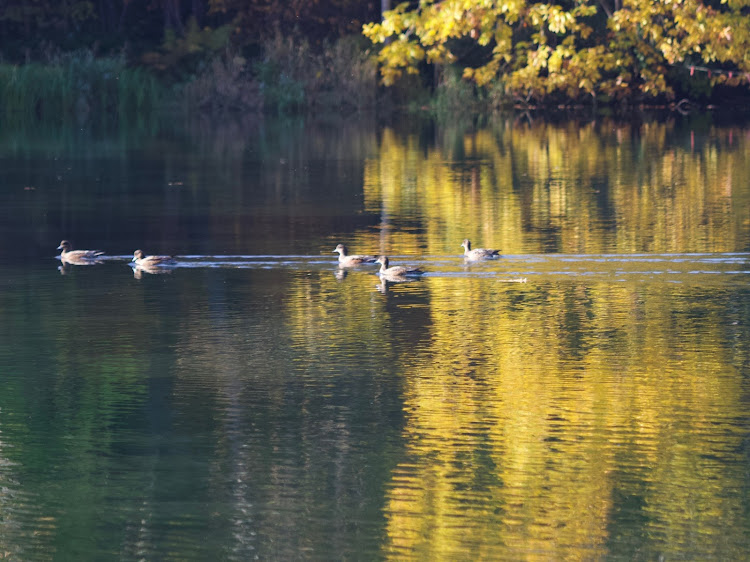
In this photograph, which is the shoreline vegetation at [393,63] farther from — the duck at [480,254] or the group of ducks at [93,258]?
the duck at [480,254]

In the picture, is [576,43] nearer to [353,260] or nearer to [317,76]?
[317,76]

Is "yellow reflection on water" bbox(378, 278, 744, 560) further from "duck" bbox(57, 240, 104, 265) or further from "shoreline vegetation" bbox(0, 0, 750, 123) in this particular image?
"shoreline vegetation" bbox(0, 0, 750, 123)

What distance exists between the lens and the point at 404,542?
272 inches

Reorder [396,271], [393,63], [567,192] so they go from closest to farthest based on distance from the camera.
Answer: [396,271]
[567,192]
[393,63]

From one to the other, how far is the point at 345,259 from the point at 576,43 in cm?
3427

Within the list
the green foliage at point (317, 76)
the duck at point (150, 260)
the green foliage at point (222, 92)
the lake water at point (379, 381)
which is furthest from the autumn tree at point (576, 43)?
the duck at point (150, 260)

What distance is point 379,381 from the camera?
10.0m

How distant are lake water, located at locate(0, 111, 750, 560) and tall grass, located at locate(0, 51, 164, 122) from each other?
25855mm

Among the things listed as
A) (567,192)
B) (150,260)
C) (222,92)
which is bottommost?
(150,260)

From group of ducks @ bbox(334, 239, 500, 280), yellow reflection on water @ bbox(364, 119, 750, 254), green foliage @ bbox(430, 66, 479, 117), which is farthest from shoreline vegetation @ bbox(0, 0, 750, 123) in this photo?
group of ducks @ bbox(334, 239, 500, 280)

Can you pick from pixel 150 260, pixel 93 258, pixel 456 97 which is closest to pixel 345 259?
pixel 150 260

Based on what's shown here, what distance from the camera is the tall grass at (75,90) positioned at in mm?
46906

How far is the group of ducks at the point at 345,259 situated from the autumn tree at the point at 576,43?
2210cm

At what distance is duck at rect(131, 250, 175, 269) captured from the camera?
611 inches
